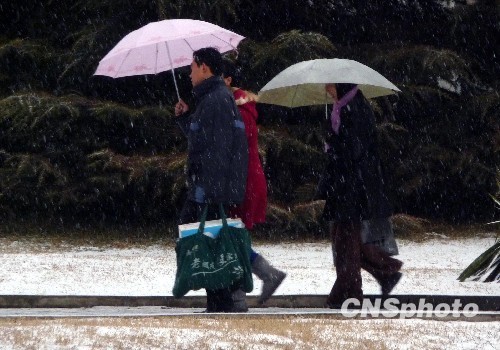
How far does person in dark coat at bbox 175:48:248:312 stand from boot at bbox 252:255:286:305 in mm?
424

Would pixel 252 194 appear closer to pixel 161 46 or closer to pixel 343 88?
pixel 343 88

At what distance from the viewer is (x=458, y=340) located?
18.3 ft

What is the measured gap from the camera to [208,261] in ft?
22.5

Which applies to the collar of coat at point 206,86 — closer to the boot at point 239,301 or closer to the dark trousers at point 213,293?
the dark trousers at point 213,293

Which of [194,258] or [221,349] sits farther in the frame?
[194,258]

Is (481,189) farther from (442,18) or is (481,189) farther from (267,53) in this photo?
(267,53)

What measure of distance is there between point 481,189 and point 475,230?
610 mm

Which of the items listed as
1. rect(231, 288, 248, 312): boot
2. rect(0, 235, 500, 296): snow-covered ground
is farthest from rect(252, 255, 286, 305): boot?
rect(0, 235, 500, 296): snow-covered ground

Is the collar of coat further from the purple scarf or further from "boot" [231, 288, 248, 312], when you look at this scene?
"boot" [231, 288, 248, 312]

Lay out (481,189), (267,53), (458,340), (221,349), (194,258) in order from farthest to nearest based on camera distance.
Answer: (481,189) → (267,53) → (194,258) → (458,340) → (221,349)

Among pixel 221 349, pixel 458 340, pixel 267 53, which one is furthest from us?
pixel 267 53

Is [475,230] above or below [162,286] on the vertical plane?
below

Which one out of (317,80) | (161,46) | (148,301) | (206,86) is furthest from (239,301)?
(161,46)

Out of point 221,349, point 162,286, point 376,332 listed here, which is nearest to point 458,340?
point 376,332
